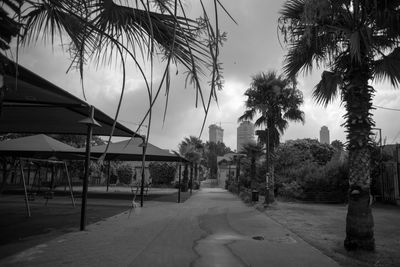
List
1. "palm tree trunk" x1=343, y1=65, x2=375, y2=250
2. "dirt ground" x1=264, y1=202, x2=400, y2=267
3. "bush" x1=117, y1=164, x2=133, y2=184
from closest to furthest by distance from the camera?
"dirt ground" x1=264, y1=202, x2=400, y2=267 < "palm tree trunk" x1=343, y1=65, x2=375, y2=250 < "bush" x1=117, y1=164, x2=133, y2=184

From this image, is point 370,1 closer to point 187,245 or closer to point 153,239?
point 187,245

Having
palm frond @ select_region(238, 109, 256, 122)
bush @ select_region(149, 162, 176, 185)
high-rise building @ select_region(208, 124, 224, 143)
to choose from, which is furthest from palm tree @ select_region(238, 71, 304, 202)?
bush @ select_region(149, 162, 176, 185)

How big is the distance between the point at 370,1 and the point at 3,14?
7681mm

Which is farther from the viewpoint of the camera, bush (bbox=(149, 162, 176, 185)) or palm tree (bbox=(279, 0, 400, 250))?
bush (bbox=(149, 162, 176, 185))

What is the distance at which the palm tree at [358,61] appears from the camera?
27.4 feet

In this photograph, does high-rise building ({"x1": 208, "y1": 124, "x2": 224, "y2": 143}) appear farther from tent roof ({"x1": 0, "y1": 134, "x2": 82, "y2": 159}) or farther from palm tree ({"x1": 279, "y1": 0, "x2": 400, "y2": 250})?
tent roof ({"x1": 0, "y1": 134, "x2": 82, "y2": 159})

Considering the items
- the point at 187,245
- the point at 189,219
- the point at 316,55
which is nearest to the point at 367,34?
the point at 316,55

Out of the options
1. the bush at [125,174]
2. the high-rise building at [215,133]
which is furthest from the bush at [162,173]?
the high-rise building at [215,133]

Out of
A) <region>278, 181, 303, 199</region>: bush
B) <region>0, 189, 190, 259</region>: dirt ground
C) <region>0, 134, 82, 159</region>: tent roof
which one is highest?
<region>0, 134, 82, 159</region>: tent roof

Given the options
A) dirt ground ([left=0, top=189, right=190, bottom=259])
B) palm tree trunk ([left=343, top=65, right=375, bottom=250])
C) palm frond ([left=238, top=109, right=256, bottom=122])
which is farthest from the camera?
palm frond ([left=238, top=109, right=256, bottom=122])

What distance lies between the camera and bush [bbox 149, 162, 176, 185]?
165 ft

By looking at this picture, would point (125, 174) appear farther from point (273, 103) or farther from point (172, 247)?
point (172, 247)

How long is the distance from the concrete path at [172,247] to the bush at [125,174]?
41817mm

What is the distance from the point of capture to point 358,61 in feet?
28.8
